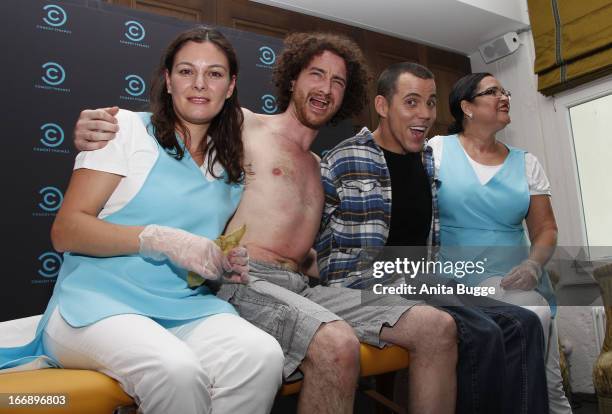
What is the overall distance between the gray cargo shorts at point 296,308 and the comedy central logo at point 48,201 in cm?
88

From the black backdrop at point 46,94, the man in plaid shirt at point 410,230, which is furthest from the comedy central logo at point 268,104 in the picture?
the man in plaid shirt at point 410,230

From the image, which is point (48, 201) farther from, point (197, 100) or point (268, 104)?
point (268, 104)

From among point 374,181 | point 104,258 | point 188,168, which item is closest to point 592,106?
point 374,181

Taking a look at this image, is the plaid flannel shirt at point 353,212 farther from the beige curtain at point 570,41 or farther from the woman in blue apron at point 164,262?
the beige curtain at point 570,41

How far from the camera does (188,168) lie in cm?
155

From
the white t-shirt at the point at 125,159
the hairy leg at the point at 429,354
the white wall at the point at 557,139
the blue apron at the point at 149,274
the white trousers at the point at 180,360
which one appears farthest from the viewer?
the white wall at the point at 557,139

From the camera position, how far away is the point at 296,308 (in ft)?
4.76

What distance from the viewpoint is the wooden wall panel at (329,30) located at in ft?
11.1

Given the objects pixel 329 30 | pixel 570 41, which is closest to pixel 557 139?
pixel 570 41

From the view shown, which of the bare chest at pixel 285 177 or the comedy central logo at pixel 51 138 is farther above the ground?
the comedy central logo at pixel 51 138

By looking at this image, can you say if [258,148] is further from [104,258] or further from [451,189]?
[451,189]

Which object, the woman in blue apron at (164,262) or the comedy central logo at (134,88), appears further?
the comedy central logo at (134,88)

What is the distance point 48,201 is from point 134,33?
2.72 feet

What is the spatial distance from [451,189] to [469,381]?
0.90 metres
